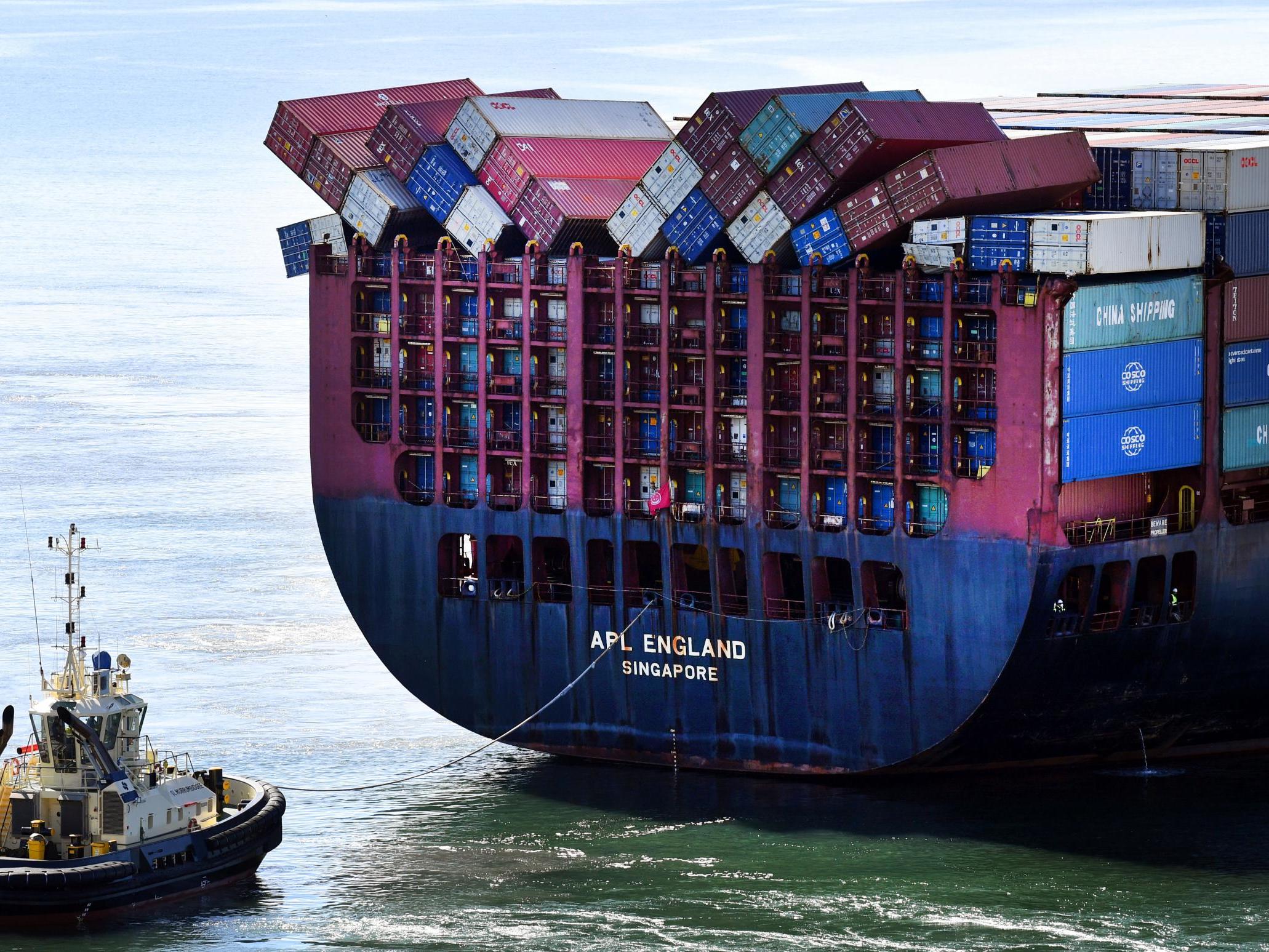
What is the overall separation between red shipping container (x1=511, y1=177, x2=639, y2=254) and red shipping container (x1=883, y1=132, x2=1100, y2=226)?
6.68 meters

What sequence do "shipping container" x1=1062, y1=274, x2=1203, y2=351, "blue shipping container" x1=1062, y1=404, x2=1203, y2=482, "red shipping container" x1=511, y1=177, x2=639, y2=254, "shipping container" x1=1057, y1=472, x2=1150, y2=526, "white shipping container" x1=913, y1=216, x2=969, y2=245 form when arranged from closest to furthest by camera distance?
1. "shipping container" x1=1062, y1=274, x2=1203, y2=351
2. "blue shipping container" x1=1062, y1=404, x2=1203, y2=482
3. "shipping container" x1=1057, y1=472, x2=1150, y2=526
4. "white shipping container" x1=913, y1=216, x2=969, y2=245
5. "red shipping container" x1=511, y1=177, x2=639, y2=254

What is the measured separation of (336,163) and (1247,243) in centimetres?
2084

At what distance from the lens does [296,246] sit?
236 ft

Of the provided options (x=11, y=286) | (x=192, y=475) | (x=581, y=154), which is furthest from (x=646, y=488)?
(x=11, y=286)

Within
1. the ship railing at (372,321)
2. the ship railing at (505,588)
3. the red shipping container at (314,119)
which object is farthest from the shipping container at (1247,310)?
the red shipping container at (314,119)

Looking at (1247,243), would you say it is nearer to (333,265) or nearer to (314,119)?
(333,265)

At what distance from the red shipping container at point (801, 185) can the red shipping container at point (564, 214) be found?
13.6 feet

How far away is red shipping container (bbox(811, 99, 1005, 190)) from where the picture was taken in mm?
61750

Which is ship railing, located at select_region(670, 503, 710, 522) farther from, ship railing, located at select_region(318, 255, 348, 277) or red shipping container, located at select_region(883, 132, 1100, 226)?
ship railing, located at select_region(318, 255, 348, 277)

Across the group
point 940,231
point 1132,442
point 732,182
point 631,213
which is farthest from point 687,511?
point 1132,442

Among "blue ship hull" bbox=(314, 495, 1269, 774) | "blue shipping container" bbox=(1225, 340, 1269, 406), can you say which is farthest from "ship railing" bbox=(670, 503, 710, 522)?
"blue shipping container" bbox=(1225, 340, 1269, 406)

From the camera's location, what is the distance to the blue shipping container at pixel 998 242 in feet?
197

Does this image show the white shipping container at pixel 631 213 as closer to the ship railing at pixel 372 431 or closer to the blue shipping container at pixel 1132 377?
the ship railing at pixel 372 431

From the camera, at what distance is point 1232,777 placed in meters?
64.4
